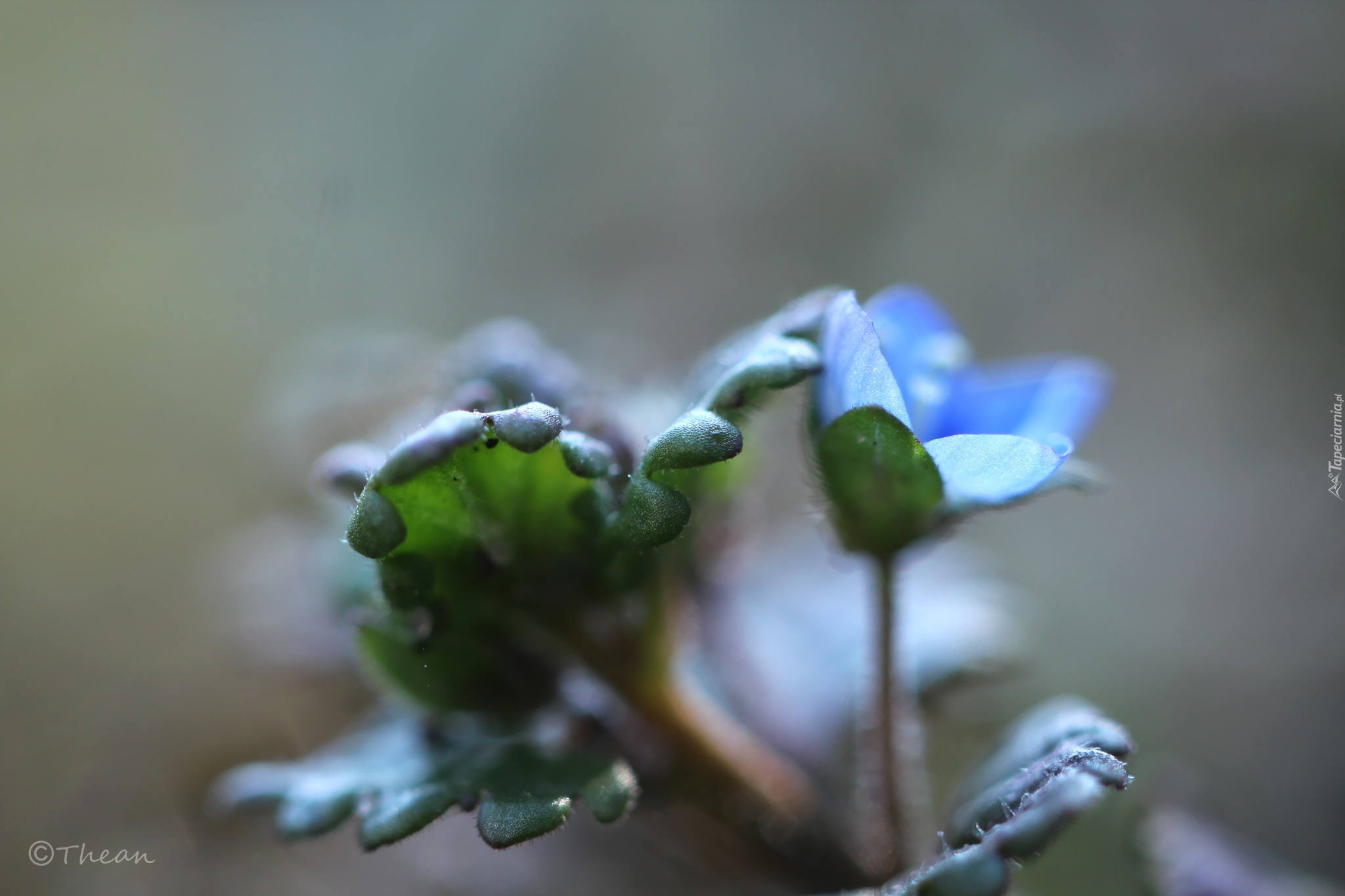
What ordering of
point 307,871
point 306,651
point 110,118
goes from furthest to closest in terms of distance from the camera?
1. point 110,118
2. point 307,871
3. point 306,651

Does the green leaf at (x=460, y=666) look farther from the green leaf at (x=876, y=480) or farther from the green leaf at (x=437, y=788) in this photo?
the green leaf at (x=876, y=480)

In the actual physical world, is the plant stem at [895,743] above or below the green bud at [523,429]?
below

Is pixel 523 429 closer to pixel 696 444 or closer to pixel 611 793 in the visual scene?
pixel 696 444

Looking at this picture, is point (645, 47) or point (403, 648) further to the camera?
point (645, 47)

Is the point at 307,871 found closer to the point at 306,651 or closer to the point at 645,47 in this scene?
the point at 306,651

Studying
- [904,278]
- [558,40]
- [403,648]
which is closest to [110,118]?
[558,40]

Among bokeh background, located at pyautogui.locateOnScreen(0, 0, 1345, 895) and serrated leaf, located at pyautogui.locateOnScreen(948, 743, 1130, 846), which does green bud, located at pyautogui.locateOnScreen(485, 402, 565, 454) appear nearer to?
serrated leaf, located at pyautogui.locateOnScreen(948, 743, 1130, 846)
